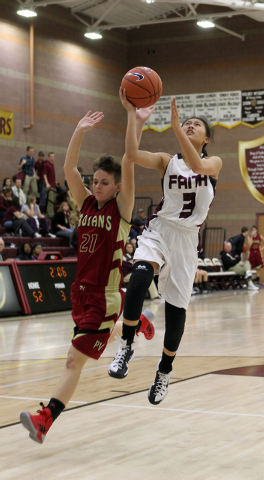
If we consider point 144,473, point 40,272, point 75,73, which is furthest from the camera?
point 75,73

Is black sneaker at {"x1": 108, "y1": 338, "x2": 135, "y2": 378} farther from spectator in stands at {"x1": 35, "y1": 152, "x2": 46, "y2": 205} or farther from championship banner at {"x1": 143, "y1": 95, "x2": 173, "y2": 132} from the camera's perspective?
championship banner at {"x1": 143, "y1": 95, "x2": 173, "y2": 132}

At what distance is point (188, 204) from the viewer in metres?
3.97

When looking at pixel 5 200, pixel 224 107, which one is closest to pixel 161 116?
pixel 224 107

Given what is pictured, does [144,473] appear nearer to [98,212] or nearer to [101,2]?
[98,212]

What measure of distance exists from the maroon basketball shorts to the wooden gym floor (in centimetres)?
59

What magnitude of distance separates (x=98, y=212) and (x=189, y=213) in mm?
674

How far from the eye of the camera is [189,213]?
3971 millimetres

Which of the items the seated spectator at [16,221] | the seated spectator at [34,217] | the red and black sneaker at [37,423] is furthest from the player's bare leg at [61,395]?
the seated spectator at [34,217]

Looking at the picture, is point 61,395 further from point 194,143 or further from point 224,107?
point 224,107

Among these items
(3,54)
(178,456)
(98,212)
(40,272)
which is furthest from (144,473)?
(3,54)

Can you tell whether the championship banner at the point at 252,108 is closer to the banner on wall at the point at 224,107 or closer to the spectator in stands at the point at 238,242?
the banner on wall at the point at 224,107

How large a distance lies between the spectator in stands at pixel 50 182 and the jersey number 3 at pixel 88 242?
1389 cm

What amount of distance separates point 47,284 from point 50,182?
6723 mm

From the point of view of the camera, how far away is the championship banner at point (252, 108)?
21.1 metres
